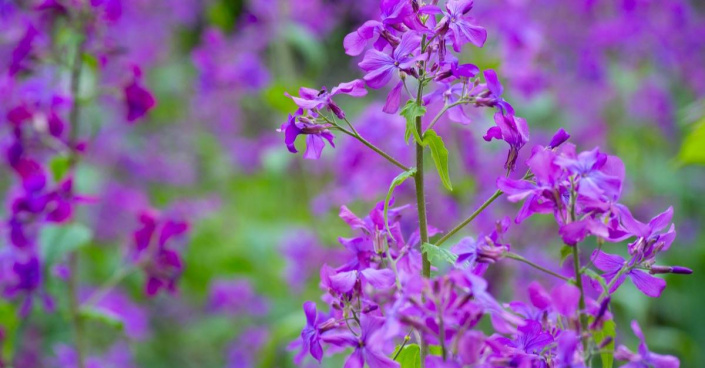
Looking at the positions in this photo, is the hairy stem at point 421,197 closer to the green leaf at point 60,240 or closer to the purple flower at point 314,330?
the purple flower at point 314,330

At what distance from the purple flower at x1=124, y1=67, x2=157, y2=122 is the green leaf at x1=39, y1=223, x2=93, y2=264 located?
30 centimetres

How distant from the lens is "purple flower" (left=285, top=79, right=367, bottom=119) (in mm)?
924

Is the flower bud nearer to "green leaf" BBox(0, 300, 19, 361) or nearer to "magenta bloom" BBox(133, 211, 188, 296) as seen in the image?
"magenta bloom" BBox(133, 211, 188, 296)

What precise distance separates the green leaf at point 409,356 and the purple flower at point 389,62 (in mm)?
290

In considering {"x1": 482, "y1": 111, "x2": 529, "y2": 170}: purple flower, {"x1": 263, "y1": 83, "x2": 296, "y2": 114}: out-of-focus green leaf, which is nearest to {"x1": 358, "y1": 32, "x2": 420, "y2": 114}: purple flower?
{"x1": 482, "y1": 111, "x2": 529, "y2": 170}: purple flower

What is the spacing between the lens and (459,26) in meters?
0.93

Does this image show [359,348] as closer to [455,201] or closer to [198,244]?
[455,201]

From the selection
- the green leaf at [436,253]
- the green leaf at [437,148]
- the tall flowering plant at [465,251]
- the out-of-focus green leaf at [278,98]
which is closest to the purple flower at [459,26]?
the tall flowering plant at [465,251]

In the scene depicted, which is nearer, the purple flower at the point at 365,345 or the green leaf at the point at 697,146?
the purple flower at the point at 365,345

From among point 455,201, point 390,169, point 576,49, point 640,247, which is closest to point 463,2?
point 640,247

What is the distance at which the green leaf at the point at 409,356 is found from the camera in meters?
0.96

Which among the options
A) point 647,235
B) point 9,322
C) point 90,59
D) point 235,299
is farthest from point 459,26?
point 235,299

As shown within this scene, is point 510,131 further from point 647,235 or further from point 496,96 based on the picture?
point 647,235

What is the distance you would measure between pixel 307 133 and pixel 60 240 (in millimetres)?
955
